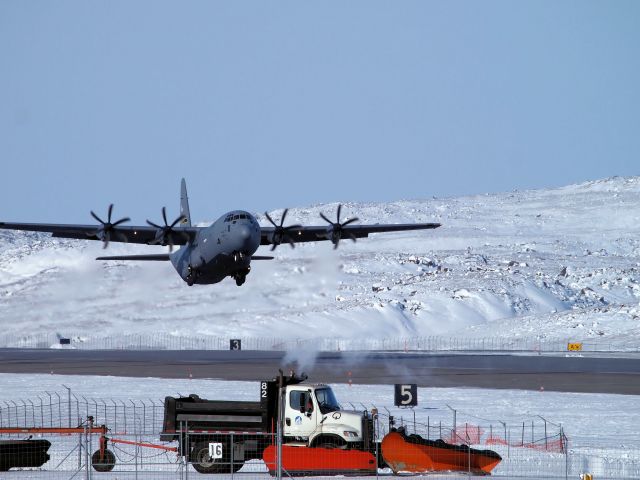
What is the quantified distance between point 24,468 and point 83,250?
17169 centimetres

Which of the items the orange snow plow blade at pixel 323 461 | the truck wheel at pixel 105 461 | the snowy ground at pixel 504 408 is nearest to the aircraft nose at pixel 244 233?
the snowy ground at pixel 504 408

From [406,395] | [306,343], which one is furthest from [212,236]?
[306,343]

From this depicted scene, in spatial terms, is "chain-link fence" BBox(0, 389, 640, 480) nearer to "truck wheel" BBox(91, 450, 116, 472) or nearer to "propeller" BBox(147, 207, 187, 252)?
"truck wheel" BBox(91, 450, 116, 472)

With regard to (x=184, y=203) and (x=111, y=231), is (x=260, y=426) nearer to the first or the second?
(x=111, y=231)

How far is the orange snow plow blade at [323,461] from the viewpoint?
24375 mm

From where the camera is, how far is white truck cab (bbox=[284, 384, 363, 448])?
2567 centimetres

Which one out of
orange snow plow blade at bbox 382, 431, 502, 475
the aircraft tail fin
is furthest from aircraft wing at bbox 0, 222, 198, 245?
orange snow plow blade at bbox 382, 431, 502, 475

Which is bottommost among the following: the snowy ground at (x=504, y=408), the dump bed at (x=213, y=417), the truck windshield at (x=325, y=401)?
the snowy ground at (x=504, y=408)

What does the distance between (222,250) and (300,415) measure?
1147 inches

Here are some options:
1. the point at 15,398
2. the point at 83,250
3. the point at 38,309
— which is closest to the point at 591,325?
the point at 38,309

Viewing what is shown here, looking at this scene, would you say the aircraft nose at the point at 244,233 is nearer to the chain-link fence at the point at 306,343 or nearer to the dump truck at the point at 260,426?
the dump truck at the point at 260,426

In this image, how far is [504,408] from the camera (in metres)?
41.8

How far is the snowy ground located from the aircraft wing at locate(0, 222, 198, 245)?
27.4 feet

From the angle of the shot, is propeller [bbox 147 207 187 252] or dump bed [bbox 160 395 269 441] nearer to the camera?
dump bed [bbox 160 395 269 441]
